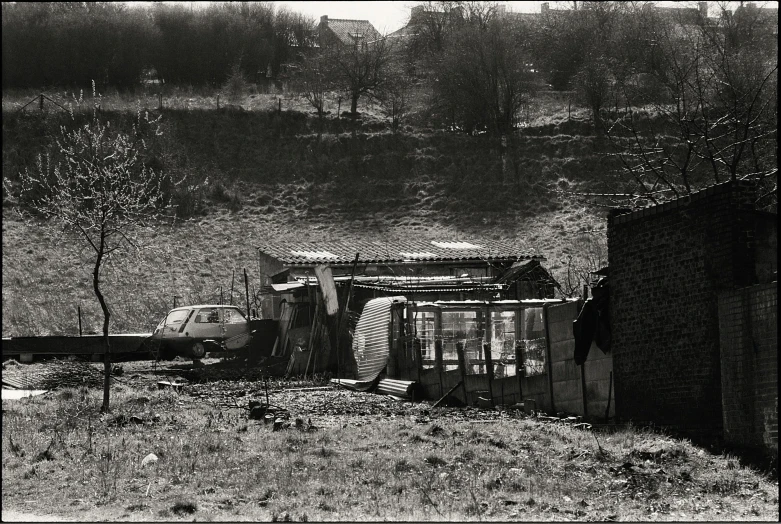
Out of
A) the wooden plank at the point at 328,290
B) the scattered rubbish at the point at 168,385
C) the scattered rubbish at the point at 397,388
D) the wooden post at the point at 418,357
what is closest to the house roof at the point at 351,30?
the wooden plank at the point at 328,290

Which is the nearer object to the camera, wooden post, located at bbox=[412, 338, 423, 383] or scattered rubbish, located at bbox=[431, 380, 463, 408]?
scattered rubbish, located at bbox=[431, 380, 463, 408]

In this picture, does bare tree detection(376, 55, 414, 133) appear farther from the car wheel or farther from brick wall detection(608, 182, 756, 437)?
brick wall detection(608, 182, 756, 437)

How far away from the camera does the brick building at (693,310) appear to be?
1163cm

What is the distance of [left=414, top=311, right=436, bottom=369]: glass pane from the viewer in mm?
20938

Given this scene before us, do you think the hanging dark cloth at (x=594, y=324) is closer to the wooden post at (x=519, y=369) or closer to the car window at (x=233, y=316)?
the wooden post at (x=519, y=369)

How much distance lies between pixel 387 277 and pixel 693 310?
19.3 meters

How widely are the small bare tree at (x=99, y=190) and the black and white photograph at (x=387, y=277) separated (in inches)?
11.6

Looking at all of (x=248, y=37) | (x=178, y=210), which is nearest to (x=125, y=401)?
(x=178, y=210)

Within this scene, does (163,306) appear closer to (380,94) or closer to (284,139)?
(284,139)

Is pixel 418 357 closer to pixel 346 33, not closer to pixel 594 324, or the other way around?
pixel 594 324

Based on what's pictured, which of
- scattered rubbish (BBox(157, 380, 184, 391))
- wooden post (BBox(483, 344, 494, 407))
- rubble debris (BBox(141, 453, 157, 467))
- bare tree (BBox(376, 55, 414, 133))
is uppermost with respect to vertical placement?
bare tree (BBox(376, 55, 414, 133))

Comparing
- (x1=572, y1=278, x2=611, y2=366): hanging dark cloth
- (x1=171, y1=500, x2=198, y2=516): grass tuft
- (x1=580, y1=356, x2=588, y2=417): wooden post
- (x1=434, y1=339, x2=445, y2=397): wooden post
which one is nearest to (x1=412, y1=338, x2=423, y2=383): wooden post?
(x1=434, y1=339, x2=445, y2=397): wooden post

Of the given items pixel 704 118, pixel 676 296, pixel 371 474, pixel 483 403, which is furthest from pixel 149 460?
pixel 704 118

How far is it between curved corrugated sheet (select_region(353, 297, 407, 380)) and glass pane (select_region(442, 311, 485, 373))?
1428 mm
